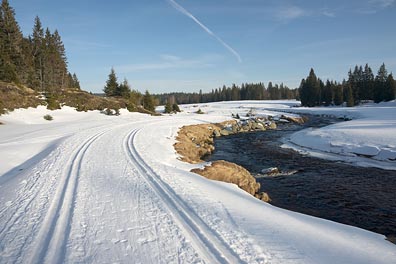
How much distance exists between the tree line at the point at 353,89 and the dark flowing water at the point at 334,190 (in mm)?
62053

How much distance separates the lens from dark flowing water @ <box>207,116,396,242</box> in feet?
29.2

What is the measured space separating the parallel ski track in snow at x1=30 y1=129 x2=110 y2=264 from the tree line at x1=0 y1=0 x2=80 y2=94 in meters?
39.2

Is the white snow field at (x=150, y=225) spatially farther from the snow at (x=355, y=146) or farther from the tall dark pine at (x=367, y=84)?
the tall dark pine at (x=367, y=84)

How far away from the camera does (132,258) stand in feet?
15.5

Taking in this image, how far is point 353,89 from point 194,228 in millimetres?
82743

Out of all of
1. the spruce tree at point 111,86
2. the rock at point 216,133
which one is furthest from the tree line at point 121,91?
the rock at point 216,133

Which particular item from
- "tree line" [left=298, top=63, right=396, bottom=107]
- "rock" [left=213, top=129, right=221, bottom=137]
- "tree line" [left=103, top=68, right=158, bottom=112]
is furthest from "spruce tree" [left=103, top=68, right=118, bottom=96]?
"tree line" [left=298, top=63, right=396, bottom=107]

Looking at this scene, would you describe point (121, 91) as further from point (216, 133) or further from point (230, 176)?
point (230, 176)

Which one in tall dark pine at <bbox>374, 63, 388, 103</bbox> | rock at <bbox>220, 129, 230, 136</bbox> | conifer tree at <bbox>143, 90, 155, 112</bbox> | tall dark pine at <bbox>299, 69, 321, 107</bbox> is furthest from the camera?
tall dark pine at <bbox>299, 69, 321, 107</bbox>

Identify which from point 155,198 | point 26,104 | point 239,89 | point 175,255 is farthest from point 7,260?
point 239,89

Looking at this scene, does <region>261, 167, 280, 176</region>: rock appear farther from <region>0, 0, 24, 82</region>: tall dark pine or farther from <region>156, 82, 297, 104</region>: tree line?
<region>156, 82, 297, 104</region>: tree line

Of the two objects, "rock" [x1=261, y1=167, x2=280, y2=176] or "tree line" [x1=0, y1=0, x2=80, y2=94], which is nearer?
"rock" [x1=261, y1=167, x2=280, y2=176]

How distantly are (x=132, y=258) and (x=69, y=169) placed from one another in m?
7.33

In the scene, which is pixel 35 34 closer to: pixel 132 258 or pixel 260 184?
pixel 260 184
